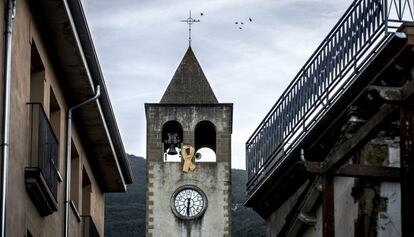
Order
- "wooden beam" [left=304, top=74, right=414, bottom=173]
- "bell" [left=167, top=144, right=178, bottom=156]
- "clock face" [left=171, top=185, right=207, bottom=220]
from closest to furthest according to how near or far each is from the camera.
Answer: "wooden beam" [left=304, top=74, right=414, bottom=173] → "bell" [left=167, top=144, right=178, bottom=156] → "clock face" [left=171, top=185, right=207, bottom=220]

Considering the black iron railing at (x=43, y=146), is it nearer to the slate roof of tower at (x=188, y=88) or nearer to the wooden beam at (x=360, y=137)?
the wooden beam at (x=360, y=137)

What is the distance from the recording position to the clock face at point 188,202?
7338cm

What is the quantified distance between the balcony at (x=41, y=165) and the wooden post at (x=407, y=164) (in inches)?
272

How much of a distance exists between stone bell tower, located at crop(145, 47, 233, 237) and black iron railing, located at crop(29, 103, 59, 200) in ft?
152

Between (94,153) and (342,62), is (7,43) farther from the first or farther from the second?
(94,153)

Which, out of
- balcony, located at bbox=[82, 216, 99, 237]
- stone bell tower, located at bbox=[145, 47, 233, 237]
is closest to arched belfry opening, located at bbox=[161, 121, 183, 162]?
stone bell tower, located at bbox=[145, 47, 233, 237]

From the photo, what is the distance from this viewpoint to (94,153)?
3256 centimetres

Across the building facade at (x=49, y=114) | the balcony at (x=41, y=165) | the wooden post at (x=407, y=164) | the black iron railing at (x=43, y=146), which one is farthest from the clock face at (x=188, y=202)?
the wooden post at (x=407, y=164)

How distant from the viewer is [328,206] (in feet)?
66.2

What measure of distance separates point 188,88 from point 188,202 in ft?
16.7

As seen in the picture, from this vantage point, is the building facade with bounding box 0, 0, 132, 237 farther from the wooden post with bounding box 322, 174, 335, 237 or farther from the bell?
the bell

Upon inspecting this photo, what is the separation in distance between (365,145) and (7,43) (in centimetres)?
455

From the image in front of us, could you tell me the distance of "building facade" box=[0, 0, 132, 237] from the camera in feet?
70.4

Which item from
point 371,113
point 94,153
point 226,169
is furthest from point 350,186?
point 226,169
